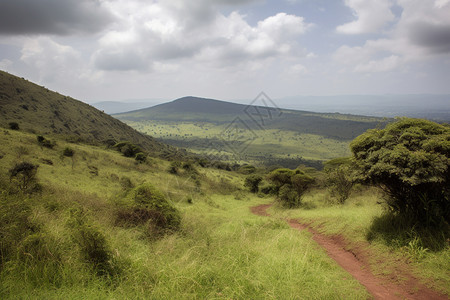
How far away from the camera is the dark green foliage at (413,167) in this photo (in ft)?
20.5

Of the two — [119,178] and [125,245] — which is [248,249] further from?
[119,178]

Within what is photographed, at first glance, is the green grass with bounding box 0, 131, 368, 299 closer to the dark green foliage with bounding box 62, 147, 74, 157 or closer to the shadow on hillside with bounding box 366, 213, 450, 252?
the shadow on hillside with bounding box 366, 213, 450, 252

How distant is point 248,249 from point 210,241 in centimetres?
115

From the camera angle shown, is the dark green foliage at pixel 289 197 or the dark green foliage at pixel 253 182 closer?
the dark green foliage at pixel 289 197

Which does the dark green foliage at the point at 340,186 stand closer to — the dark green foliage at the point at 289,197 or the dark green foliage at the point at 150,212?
the dark green foliage at the point at 289,197

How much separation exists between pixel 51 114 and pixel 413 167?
8807 centimetres

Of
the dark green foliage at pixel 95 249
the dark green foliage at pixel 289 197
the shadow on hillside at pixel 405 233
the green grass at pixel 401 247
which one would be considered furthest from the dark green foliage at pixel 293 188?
the dark green foliage at pixel 95 249

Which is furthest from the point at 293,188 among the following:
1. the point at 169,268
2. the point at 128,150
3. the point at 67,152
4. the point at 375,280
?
the point at 128,150

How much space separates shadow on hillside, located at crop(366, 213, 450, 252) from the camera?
612 centimetres

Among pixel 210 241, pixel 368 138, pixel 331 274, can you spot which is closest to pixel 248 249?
pixel 210 241

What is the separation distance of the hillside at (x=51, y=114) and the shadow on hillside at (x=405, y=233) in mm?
59275

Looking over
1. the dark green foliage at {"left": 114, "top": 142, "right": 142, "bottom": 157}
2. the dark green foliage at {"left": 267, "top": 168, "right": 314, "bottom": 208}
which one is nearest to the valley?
the dark green foliage at {"left": 267, "top": 168, "right": 314, "bottom": 208}

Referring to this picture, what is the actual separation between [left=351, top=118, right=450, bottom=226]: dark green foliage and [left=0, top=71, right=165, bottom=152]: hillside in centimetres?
5911

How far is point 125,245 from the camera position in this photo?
5.35m
